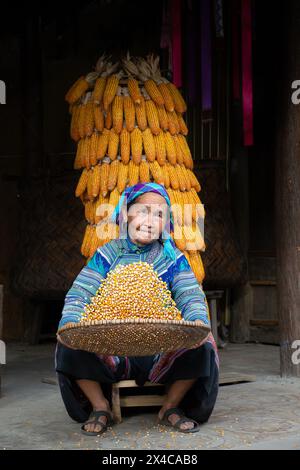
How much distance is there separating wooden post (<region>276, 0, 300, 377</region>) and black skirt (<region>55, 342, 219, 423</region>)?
165 cm

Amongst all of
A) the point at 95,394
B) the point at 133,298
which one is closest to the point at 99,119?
the point at 133,298

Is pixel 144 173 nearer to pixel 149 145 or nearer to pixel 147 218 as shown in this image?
pixel 149 145

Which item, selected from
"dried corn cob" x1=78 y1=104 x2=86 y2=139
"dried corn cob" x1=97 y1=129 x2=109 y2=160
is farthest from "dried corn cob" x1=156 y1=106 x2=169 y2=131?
"dried corn cob" x1=78 y1=104 x2=86 y2=139

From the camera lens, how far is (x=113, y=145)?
5.04m

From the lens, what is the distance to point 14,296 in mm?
7898

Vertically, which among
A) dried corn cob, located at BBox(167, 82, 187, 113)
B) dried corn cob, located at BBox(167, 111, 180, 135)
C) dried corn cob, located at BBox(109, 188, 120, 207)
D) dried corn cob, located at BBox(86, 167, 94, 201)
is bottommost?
dried corn cob, located at BBox(109, 188, 120, 207)

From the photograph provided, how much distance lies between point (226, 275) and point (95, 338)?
3945 mm

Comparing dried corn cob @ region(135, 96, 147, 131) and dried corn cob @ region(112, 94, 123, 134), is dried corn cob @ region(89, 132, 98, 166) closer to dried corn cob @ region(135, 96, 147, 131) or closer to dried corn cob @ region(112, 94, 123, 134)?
dried corn cob @ region(112, 94, 123, 134)

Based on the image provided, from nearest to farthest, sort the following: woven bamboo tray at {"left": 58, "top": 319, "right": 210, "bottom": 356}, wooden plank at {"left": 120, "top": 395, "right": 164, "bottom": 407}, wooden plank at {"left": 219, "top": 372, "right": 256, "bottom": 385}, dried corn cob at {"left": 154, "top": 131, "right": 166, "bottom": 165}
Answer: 1. woven bamboo tray at {"left": 58, "top": 319, "right": 210, "bottom": 356}
2. wooden plank at {"left": 120, "top": 395, "right": 164, "bottom": 407}
3. dried corn cob at {"left": 154, "top": 131, "right": 166, "bottom": 165}
4. wooden plank at {"left": 219, "top": 372, "right": 256, "bottom": 385}

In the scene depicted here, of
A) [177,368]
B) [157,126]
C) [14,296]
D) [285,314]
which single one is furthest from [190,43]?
[14,296]

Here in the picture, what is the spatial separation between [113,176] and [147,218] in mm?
1053

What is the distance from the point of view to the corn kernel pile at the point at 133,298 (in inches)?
146

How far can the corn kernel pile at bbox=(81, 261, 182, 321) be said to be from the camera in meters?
3.70

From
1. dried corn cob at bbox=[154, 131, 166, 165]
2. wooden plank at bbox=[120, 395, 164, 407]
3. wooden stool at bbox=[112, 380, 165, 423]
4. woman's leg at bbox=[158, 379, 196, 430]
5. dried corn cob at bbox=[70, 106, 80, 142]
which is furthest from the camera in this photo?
dried corn cob at bbox=[70, 106, 80, 142]
